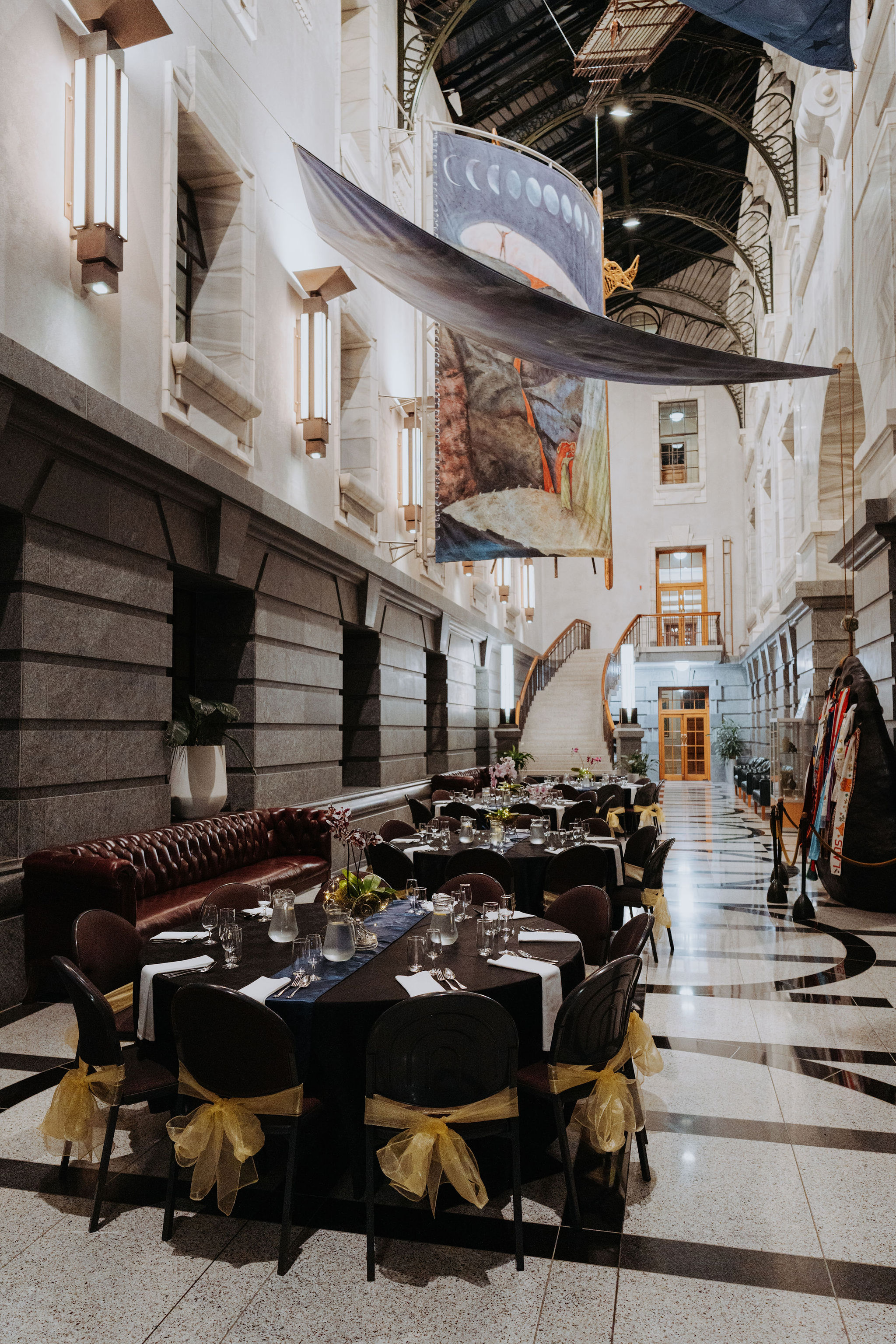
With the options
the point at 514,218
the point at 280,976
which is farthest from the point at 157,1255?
the point at 514,218

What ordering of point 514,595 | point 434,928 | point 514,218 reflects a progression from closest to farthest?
1. point 434,928
2. point 514,218
3. point 514,595

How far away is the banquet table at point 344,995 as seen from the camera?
8.43 feet

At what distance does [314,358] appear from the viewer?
8086mm

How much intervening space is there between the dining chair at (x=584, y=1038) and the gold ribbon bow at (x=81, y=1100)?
1141mm

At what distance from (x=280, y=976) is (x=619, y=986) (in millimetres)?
1001

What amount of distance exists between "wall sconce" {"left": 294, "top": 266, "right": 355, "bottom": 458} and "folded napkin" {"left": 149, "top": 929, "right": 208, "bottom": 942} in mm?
5565

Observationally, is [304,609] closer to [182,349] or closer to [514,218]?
[182,349]

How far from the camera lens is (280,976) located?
9.12ft

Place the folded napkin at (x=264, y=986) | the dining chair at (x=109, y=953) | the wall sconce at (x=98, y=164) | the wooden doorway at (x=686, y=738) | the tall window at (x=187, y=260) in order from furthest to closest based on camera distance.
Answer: the wooden doorway at (x=686, y=738), the tall window at (x=187, y=260), the wall sconce at (x=98, y=164), the dining chair at (x=109, y=953), the folded napkin at (x=264, y=986)

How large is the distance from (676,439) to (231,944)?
23.5 m

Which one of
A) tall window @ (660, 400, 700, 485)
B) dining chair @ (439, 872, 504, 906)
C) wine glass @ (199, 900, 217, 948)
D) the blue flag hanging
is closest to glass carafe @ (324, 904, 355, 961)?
wine glass @ (199, 900, 217, 948)

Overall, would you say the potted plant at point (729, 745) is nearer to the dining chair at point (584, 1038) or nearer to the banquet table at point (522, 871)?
the banquet table at point (522, 871)

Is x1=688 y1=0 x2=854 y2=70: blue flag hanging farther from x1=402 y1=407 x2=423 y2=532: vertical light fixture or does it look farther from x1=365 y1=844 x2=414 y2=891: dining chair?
x1=402 y1=407 x2=423 y2=532: vertical light fixture

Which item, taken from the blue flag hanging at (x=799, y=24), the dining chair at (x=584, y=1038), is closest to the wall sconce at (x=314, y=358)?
the blue flag hanging at (x=799, y=24)
